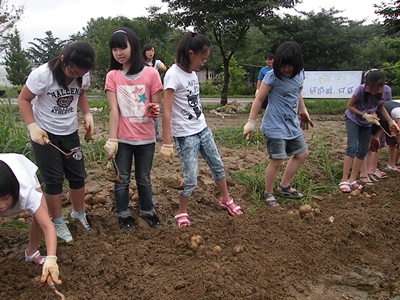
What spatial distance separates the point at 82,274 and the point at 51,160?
2.37ft

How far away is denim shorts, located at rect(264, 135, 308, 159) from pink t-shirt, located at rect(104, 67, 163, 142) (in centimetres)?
108

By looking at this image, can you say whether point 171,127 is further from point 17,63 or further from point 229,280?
point 17,63

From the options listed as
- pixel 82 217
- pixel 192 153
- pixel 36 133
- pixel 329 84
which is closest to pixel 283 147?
pixel 192 153

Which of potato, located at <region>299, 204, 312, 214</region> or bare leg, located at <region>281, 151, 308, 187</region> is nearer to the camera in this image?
potato, located at <region>299, 204, 312, 214</region>

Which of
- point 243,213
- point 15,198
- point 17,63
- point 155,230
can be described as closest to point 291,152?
point 243,213

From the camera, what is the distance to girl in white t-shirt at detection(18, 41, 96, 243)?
2277mm

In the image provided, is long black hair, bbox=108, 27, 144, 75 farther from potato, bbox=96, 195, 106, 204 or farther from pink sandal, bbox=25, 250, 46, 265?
pink sandal, bbox=25, 250, 46, 265

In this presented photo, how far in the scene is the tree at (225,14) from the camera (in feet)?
31.7

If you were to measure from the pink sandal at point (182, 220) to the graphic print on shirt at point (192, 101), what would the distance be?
2.38 ft

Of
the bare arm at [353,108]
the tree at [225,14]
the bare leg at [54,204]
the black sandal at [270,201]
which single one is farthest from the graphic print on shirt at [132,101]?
the tree at [225,14]

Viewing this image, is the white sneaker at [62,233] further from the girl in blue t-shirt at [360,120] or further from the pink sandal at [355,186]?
the pink sandal at [355,186]

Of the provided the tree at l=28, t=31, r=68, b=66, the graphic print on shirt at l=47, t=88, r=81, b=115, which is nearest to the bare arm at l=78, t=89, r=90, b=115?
the graphic print on shirt at l=47, t=88, r=81, b=115

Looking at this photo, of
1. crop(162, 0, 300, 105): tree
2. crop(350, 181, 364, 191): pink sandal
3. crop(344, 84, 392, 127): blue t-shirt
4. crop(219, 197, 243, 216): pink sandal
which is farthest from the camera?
crop(162, 0, 300, 105): tree

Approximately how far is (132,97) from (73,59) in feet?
1.58
